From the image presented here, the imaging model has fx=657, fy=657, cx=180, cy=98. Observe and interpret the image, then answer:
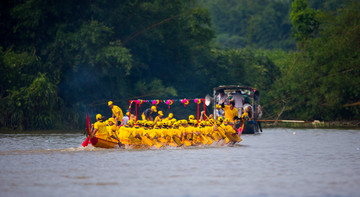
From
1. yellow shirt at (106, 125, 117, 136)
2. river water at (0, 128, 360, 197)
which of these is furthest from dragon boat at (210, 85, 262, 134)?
yellow shirt at (106, 125, 117, 136)

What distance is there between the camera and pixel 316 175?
1619 centimetres

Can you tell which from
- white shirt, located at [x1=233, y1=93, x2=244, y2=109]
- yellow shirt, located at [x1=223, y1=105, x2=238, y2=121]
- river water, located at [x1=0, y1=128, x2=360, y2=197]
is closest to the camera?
river water, located at [x1=0, y1=128, x2=360, y2=197]

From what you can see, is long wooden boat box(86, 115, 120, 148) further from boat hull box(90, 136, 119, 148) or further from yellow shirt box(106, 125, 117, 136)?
yellow shirt box(106, 125, 117, 136)

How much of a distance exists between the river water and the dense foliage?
53.7 ft

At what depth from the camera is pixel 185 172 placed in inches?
664

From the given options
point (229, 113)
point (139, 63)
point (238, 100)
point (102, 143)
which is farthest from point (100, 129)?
point (139, 63)

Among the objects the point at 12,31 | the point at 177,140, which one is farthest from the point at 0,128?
the point at 177,140

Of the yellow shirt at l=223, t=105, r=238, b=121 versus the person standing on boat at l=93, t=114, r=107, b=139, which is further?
the yellow shirt at l=223, t=105, r=238, b=121

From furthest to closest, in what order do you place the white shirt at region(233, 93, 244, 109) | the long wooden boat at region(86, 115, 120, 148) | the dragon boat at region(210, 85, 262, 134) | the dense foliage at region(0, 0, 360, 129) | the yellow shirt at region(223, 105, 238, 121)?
the dense foliage at region(0, 0, 360, 129) < the white shirt at region(233, 93, 244, 109) < the dragon boat at region(210, 85, 262, 134) < the yellow shirt at region(223, 105, 238, 121) < the long wooden boat at region(86, 115, 120, 148)

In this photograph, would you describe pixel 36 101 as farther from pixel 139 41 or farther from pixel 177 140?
pixel 177 140

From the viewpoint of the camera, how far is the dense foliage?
40406 millimetres

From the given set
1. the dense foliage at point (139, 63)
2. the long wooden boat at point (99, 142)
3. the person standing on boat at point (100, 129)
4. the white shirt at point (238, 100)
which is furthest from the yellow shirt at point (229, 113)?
the dense foliage at point (139, 63)

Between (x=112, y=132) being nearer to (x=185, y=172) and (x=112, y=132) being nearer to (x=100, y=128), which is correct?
(x=100, y=128)

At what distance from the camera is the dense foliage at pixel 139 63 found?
40406 mm
